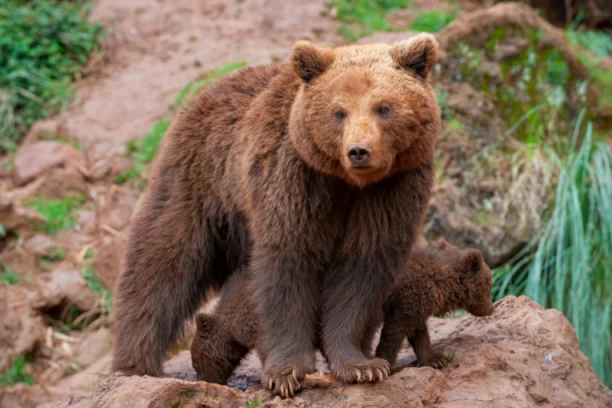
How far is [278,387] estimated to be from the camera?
4.95m

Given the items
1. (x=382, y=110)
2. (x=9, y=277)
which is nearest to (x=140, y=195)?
(x=9, y=277)

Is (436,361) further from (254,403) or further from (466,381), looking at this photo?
(254,403)

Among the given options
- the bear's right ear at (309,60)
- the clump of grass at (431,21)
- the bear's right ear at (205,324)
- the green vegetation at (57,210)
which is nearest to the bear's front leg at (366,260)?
the bear's right ear at (309,60)

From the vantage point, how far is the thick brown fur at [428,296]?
564 centimetres

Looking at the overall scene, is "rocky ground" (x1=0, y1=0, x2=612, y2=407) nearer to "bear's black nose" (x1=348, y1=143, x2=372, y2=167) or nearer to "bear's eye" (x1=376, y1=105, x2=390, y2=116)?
"bear's black nose" (x1=348, y1=143, x2=372, y2=167)

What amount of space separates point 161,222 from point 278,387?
167 centimetres

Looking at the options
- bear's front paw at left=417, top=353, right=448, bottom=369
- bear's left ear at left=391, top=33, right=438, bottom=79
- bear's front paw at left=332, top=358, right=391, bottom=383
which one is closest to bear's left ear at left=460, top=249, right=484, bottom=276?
bear's front paw at left=417, top=353, right=448, bottom=369

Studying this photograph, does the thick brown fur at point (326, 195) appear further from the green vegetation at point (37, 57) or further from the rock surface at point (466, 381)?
the green vegetation at point (37, 57)

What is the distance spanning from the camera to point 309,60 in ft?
16.8

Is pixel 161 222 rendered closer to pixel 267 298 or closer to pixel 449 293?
pixel 267 298

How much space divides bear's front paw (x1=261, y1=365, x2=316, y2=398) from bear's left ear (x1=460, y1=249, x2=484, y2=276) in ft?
4.96

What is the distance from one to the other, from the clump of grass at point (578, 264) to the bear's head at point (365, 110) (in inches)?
167

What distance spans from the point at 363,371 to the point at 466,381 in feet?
2.75

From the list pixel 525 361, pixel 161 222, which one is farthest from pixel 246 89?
pixel 525 361
